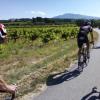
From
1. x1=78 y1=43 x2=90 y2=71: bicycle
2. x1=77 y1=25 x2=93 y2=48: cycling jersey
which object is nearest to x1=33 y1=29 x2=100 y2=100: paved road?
x1=78 y1=43 x2=90 y2=71: bicycle

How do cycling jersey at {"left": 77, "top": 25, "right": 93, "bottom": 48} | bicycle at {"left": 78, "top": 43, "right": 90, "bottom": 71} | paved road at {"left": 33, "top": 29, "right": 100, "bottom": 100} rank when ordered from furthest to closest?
bicycle at {"left": 78, "top": 43, "right": 90, "bottom": 71} < cycling jersey at {"left": 77, "top": 25, "right": 93, "bottom": 48} < paved road at {"left": 33, "top": 29, "right": 100, "bottom": 100}

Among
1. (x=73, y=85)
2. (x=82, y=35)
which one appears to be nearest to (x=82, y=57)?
(x=82, y=35)

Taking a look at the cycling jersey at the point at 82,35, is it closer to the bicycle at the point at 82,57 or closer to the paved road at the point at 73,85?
the bicycle at the point at 82,57

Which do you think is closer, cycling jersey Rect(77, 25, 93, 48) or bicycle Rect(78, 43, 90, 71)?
cycling jersey Rect(77, 25, 93, 48)

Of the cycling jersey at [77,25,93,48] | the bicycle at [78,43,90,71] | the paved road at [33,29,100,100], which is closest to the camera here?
the paved road at [33,29,100,100]

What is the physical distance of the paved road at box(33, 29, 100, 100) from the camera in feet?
23.5

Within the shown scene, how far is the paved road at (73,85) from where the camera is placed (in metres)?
7.16

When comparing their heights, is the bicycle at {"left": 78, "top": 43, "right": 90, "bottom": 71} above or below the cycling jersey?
below

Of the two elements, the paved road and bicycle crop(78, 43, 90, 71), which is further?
bicycle crop(78, 43, 90, 71)

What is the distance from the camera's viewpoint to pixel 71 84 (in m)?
8.62

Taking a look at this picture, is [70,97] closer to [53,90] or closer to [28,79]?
[53,90]

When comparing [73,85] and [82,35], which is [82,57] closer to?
[82,35]

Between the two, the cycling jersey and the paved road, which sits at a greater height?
the cycling jersey

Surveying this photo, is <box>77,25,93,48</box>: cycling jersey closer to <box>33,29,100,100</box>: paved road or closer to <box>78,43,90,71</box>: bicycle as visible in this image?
<box>78,43,90,71</box>: bicycle
